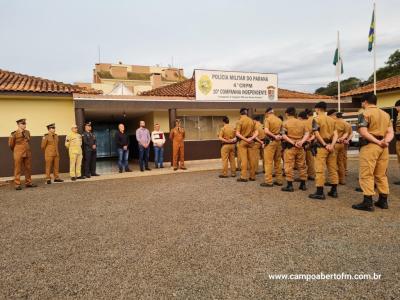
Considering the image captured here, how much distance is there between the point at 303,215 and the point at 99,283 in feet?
10.2

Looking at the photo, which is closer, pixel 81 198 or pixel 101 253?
pixel 101 253

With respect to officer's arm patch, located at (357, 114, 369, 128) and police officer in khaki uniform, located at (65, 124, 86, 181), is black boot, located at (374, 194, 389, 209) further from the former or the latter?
police officer in khaki uniform, located at (65, 124, 86, 181)

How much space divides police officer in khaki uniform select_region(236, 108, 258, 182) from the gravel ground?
6.75 ft

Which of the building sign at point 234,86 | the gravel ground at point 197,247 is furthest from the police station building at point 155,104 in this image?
the gravel ground at point 197,247

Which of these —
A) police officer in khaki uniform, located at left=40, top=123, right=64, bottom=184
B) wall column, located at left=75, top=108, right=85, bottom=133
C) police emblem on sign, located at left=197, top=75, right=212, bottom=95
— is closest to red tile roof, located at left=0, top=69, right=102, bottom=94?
wall column, located at left=75, top=108, right=85, bottom=133

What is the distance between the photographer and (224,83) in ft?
43.2

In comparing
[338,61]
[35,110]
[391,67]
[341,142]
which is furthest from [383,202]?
[391,67]

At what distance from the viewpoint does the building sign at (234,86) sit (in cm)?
1280

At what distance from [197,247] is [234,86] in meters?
11.1

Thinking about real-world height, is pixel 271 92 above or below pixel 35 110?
above

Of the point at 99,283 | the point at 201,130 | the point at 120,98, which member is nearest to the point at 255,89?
the point at 201,130

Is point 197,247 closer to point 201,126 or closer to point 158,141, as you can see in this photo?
point 158,141

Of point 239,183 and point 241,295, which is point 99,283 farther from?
point 239,183

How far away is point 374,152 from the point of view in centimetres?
454
